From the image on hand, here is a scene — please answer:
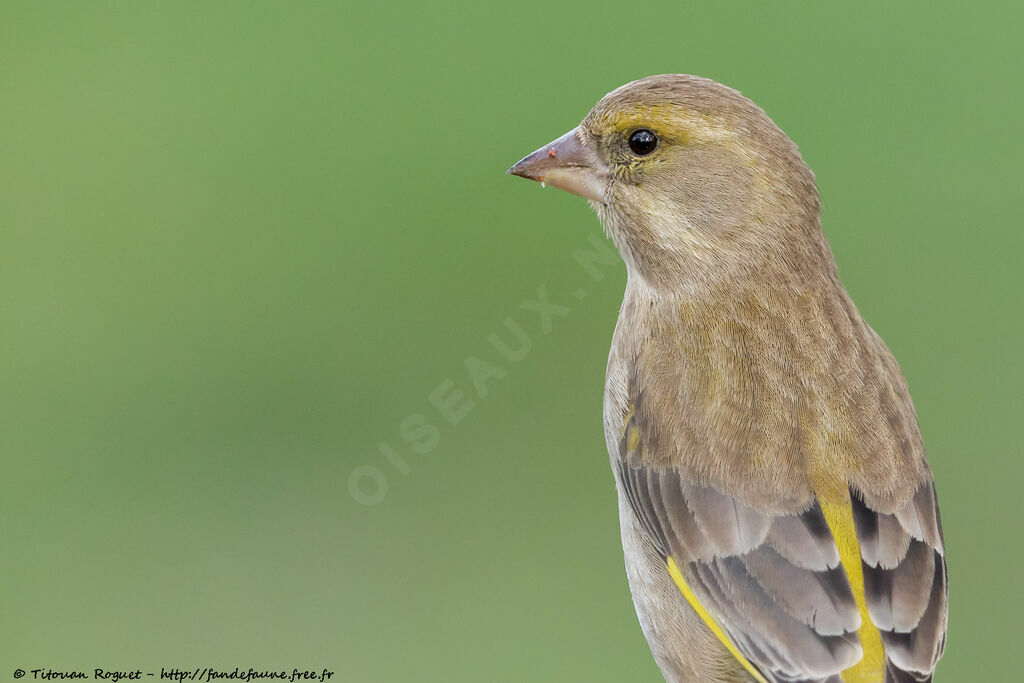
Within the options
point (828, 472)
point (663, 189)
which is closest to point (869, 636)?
point (828, 472)

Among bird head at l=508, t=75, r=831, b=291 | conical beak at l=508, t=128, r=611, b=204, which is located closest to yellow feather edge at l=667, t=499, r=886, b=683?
bird head at l=508, t=75, r=831, b=291

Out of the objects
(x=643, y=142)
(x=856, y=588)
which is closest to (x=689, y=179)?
(x=643, y=142)

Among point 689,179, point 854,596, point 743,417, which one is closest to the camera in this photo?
point 854,596

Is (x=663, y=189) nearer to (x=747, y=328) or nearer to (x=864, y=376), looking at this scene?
(x=747, y=328)

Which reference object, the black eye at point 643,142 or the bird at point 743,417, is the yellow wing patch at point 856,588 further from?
the black eye at point 643,142

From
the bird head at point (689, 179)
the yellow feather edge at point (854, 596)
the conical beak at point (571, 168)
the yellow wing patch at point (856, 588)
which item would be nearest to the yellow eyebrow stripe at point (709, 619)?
the yellow feather edge at point (854, 596)

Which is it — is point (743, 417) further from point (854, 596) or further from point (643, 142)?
point (643, 142)

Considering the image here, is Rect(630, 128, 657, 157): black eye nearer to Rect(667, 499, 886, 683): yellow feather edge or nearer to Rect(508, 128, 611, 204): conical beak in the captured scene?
Rect(508, 128, 611, 204): conical beak

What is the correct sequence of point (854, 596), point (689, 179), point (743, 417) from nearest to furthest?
1. point (854, 596)
2. point (743, 417)
3. point (689, 179)
